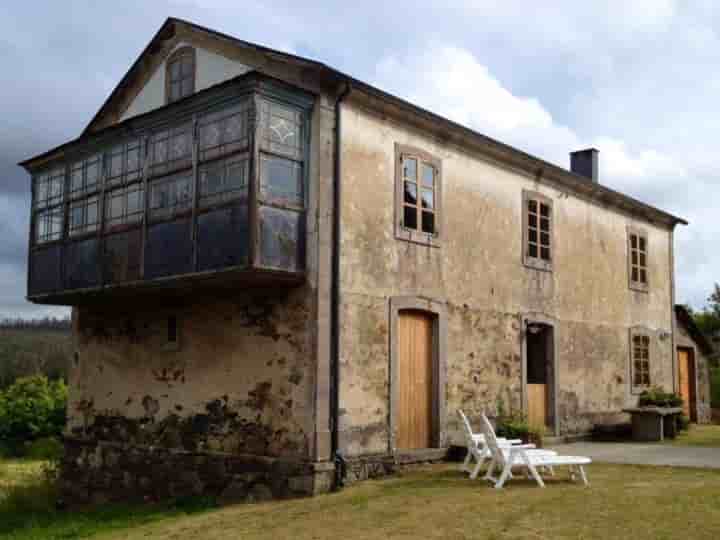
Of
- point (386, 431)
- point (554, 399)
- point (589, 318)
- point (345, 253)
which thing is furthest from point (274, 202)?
point (589, 318)

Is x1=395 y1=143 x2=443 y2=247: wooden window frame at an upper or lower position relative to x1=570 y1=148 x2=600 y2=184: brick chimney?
lower

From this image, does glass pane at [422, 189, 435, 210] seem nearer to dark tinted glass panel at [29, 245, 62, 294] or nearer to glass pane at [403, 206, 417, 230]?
glass pane at [403, 206, 417, 230]

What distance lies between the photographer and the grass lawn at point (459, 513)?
25.8 feet

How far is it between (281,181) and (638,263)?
1159 centimetres


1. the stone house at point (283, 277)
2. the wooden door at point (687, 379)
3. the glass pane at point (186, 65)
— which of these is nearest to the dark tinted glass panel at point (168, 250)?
the stone house at point (283, 277)

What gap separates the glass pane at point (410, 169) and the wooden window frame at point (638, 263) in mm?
8254

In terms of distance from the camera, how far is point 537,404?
15.4m

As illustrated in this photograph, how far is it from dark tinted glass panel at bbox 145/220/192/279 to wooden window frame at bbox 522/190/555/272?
22.3 feet

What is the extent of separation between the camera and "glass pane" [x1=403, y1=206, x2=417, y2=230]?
12.6 meters

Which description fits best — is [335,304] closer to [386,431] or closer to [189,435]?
[386,431]

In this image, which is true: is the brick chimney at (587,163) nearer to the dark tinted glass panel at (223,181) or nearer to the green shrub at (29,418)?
the dark tinted glass panel at (223,181)

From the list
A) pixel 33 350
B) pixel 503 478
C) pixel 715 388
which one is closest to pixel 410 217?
pixel 503 478

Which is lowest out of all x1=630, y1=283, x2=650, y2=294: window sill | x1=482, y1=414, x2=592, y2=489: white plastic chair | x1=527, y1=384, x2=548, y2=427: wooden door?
x1=482, y1=414, x2=592, y2=489: white plastic chair

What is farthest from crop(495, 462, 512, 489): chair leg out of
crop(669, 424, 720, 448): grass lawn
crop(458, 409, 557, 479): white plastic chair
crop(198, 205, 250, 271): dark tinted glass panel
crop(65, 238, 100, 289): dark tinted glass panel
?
crop(65, 238, 100, 289): dark tinted glass panel
